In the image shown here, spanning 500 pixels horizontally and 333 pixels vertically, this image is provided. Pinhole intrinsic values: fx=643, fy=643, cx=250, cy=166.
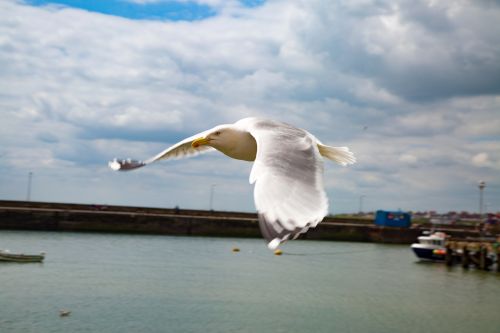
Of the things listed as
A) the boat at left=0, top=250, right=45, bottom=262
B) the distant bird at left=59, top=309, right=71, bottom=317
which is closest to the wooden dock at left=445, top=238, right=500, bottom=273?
the boat at left=0, top=250, right=45, bottom=262

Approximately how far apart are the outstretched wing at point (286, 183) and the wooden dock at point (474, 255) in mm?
31045

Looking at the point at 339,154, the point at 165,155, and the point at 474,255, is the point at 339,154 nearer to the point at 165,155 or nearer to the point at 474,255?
the point at 165,155

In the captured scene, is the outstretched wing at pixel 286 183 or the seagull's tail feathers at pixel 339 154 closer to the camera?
the outstretched wing at pixel 286 183

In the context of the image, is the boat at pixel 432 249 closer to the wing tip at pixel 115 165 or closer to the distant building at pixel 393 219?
the distant building at pixel 393 219

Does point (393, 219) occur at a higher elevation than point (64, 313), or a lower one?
higher

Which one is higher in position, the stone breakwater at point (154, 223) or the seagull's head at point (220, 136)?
the seagull's head at point (220, 136)

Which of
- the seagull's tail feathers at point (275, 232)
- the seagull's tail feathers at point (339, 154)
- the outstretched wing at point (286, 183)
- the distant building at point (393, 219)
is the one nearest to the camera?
the seagull's tail feathers at point (275, 232)

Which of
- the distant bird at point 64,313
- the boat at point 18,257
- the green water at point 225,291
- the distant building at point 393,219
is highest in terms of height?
the distant building at point 393,219

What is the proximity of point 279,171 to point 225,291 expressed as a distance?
20856 millimetres

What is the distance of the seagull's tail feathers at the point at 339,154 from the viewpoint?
16.3ft

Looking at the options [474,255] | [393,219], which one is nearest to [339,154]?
[474,255]

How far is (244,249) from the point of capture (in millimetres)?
38125

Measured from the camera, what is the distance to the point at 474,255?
109ft

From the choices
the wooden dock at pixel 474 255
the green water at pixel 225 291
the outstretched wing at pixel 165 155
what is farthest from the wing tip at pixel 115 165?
the wooden dock at pixel 474 255
